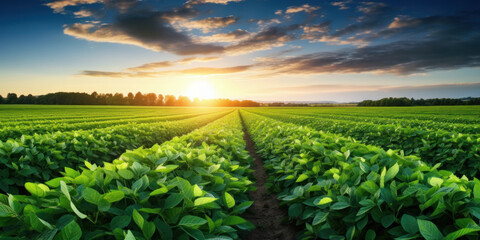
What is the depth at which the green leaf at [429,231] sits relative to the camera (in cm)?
159

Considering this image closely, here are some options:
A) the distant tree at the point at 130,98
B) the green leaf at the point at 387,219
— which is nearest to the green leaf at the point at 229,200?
the green leaf at the point at 387,219

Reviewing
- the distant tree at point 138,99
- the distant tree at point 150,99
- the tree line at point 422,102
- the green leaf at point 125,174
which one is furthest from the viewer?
the distant tree at point 150,99

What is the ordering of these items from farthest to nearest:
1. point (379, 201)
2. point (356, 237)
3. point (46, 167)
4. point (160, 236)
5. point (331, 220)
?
point (46, 167)
point (331, 220)
point (356, 237)
point (379, 201)
point (160, 236)

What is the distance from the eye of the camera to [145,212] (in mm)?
1712

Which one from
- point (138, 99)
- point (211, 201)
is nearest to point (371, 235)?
point (211, 201)

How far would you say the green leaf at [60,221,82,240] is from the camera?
131 centimetres

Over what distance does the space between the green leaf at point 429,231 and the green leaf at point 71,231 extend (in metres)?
2.04

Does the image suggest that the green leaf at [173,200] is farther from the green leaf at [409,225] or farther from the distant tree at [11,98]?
the distant tree at [11,98]

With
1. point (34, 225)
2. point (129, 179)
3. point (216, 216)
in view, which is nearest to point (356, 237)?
point (216, 216)

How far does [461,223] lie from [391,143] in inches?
331

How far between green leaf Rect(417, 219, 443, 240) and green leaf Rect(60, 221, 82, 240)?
204cm

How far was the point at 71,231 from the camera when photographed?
1.32 metres

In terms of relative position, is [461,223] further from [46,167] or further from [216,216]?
[46,167]

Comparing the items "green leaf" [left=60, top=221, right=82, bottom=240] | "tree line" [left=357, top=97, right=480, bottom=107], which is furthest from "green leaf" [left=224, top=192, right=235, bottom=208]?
"tree line" [left=357, top=97, right=480, bottom=107]
